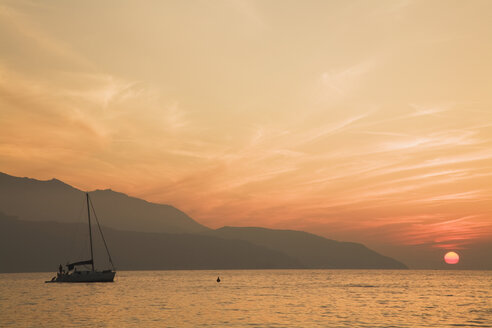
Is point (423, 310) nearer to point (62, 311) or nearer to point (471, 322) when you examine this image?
point (471, 322)

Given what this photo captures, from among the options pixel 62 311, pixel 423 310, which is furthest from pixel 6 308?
pixel 423 310

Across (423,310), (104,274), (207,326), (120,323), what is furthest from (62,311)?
(104,274)

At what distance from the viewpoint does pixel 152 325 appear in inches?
2116

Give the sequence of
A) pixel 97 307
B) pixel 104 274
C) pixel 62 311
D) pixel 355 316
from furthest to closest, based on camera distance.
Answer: pixel 104 274 < pixel 97 307 < pixel 62 311 < pixel 355 316

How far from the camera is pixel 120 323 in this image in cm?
5541

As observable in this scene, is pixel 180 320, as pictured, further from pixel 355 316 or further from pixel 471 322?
pixel 471 322

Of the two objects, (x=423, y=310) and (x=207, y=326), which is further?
(x=423, y=310)

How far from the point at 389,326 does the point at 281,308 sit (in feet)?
73.8

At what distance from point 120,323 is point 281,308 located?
26.7 meters

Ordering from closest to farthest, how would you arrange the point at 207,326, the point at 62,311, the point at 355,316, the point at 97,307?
1. the point at 207,326
2. the point at 355,316
3. the point at 62,311
4. the point at 97,307

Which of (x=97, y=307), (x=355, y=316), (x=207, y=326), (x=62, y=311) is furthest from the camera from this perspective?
(x=97, y=307)

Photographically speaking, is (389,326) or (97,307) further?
(97,307)

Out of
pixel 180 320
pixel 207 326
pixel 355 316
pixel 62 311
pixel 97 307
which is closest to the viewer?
pixel 207 326

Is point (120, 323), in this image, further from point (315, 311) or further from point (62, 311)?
point (315, 311)
